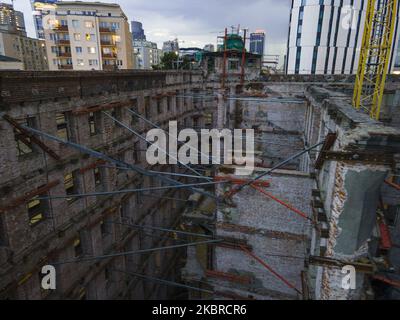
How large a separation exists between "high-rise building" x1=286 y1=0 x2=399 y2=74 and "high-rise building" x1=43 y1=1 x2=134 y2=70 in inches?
1657

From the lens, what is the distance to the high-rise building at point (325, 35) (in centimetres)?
6334

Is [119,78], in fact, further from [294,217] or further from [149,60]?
[149,60]

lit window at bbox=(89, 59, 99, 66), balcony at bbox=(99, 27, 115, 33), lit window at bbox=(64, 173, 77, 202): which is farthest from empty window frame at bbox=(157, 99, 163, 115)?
balcony at bbox=(99, 27, 115, 33)

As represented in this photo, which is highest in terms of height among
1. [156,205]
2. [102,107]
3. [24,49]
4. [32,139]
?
[24,49]

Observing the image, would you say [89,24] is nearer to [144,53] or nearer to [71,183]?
[71,183]

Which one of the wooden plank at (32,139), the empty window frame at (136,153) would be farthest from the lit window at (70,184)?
the empty window frame at (136,153)

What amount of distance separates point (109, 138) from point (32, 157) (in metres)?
4.45

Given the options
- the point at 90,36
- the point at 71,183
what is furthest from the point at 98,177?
the point at 90,36

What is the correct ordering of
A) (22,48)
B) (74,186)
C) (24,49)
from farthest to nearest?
(24,49)
(22,48)
(74,186)

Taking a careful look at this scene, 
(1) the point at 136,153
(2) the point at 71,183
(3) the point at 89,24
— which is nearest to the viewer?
(2) the point at 71,183

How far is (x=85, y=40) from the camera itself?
44.4 meters

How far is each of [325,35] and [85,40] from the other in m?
52.7

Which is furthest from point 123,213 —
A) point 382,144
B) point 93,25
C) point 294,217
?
point 93,25

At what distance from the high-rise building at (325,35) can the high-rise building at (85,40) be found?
42084 millimetres
